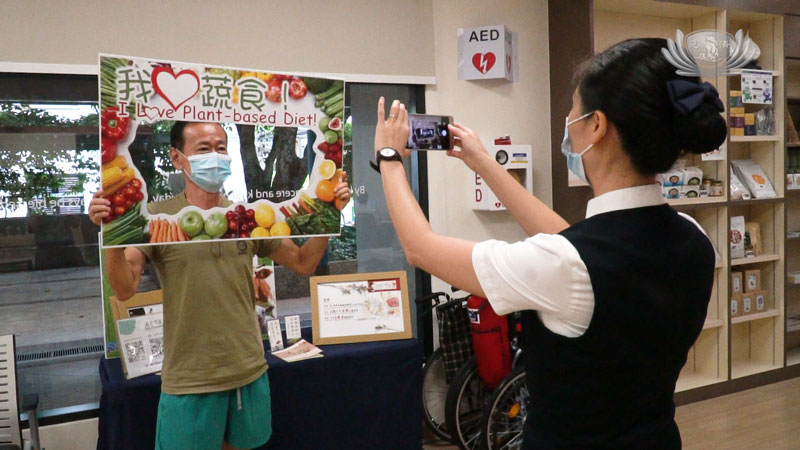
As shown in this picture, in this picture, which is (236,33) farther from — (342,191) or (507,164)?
(507,164)

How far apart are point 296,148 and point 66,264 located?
5.56 feet

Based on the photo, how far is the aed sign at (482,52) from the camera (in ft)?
12.3

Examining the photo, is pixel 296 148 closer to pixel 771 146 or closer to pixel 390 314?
pixel 390 314

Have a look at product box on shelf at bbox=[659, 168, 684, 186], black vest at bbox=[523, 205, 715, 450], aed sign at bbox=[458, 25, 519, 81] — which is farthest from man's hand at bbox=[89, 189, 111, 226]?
product box on shelf at bbox=[659, 168, 684, 186]

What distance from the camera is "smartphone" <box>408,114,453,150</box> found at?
159 cm

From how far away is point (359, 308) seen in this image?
10.1 feet

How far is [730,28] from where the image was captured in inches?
176

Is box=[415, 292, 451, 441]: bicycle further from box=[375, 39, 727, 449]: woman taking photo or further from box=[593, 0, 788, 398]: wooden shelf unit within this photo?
box=[375, 39, 727, 449]: woman taking photo

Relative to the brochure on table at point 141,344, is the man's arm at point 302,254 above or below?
above

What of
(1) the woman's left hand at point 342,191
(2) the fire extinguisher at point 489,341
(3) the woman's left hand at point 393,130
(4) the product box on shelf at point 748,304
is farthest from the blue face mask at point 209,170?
(4) the product box on shelf at point 748,304

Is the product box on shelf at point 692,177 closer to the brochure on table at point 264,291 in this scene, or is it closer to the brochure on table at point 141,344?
the brochure on table at point 264,291

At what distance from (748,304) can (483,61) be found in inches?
105

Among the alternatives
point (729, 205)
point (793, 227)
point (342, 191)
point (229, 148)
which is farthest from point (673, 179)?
point (229, 148)

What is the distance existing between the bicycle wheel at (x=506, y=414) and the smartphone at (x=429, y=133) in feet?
6.30
